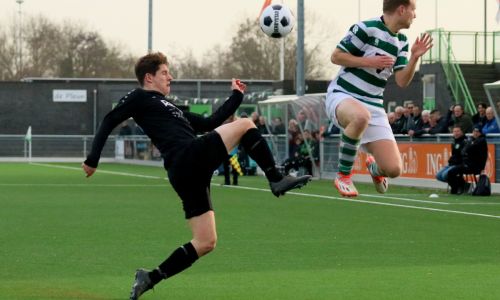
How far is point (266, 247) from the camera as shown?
15242 millimetres

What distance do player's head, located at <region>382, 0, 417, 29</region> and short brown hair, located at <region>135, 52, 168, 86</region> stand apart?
2150 mm

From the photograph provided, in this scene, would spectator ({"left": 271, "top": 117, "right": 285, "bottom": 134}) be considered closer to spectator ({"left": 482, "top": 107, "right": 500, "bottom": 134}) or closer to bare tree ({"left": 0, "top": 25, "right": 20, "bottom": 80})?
spectator ({"left": 482, "top": 107, "right": 500, "bottom": 134})

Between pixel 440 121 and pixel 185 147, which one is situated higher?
pixel 440 121

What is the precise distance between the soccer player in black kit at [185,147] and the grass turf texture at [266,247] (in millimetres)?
529

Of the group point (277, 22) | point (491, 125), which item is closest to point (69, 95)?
point (491, 125)

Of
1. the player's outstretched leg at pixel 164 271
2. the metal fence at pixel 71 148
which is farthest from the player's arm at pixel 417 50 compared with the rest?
the metal fence at pixel 71 148

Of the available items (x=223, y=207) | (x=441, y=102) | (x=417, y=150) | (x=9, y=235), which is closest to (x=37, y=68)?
(x=441, y=102)

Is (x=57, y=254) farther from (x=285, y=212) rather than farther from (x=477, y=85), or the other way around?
(x=477, y=85)

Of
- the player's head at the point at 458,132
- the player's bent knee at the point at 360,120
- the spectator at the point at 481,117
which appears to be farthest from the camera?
the spectator at the point at 481,117

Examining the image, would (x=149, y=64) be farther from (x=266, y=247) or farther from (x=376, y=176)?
(x=266, y=247)

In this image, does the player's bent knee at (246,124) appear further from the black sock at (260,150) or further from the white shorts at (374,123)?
the white shorts at (374,123)

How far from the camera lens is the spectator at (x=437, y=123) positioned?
29828 mm

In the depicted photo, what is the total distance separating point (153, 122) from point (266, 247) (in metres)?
5.07

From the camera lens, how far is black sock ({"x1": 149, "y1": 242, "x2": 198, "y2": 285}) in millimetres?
10531
